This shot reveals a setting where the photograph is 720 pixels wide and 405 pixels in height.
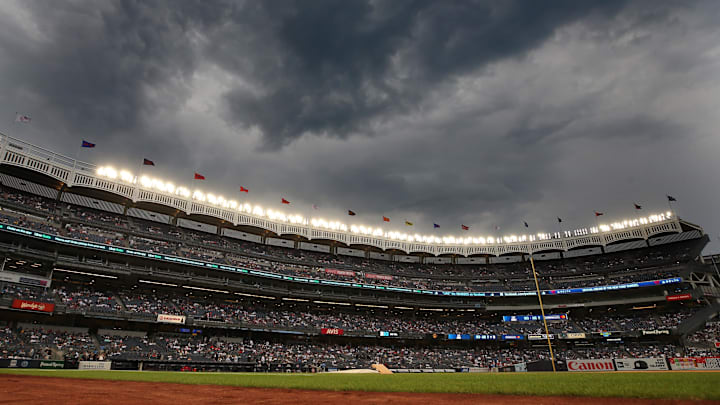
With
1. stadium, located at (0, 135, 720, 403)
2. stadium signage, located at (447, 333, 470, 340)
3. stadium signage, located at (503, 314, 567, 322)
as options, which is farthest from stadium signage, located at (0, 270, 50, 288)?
stadium signage, located at (503, 314, 567, 322)

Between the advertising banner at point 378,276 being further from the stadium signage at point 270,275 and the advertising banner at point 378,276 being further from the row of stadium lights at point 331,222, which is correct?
the row of stadium lights at point 331,222

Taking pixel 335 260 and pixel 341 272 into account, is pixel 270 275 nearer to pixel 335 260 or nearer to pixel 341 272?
pixel 341 272

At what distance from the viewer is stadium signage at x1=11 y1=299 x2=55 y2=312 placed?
3566 cm

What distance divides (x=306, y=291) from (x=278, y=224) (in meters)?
12.5

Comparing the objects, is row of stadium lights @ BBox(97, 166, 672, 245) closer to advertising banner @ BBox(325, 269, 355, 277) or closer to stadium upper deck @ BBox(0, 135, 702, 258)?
stadium upper deck @ BBox(0, 135, 702, 258)

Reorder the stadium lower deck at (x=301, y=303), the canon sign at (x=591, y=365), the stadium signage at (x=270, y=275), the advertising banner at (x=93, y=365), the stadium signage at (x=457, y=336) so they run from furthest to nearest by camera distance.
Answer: the stadium signage at (x=457, y=336) → the canon sign at (x=591, y=365) → the stadium signage at (x=270, y=275) → the stadium lower deck at (x=301, y=303) → the advertising banner at (x=93, y=365)

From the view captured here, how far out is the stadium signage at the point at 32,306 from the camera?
35.7 metres

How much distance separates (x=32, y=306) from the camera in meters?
36.4

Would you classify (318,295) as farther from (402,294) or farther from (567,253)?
(567,253)

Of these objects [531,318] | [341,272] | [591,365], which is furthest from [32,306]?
[531,318]

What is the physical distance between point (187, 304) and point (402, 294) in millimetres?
36064

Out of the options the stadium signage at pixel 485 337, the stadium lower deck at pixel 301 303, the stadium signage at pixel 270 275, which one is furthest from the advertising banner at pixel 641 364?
the stadium signage at pixel 270 275

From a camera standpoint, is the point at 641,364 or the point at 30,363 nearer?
the point at 30,363

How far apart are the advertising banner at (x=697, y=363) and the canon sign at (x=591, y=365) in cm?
595
